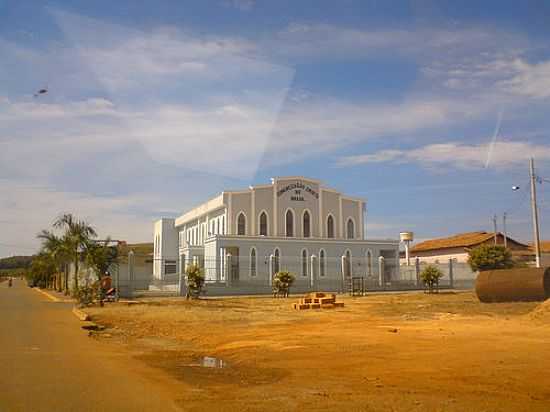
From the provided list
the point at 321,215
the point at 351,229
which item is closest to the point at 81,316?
the point at 321,215

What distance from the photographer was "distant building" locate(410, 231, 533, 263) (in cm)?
7108

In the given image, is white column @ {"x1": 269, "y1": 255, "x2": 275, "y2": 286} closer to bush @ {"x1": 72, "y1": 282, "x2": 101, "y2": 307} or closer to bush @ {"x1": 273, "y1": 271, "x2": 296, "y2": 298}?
bush @ {"x1": 273, "y1": 271, "x2": 296, "y2": 298}

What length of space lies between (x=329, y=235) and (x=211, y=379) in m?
50.4

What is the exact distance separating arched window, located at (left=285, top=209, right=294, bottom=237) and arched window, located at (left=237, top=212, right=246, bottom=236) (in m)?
3.93

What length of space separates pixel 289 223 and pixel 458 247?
79.0 ft

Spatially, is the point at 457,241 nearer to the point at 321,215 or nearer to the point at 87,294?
the point at 321,215

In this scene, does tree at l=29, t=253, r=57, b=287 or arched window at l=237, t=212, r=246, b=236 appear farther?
tree at l=29, t=253, r=57, b=287

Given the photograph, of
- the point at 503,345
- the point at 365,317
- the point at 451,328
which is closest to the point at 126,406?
the point at 503,345

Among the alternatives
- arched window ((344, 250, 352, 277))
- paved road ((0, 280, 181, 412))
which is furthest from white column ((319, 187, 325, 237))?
paved road ((0, 280, 181, 412))

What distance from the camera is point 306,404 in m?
8.28

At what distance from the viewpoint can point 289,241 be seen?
5547 centimetres

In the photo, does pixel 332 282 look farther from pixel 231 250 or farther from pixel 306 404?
pixel 306 404

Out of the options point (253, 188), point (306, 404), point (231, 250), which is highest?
point (253, 188)

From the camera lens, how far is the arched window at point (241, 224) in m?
57.5
